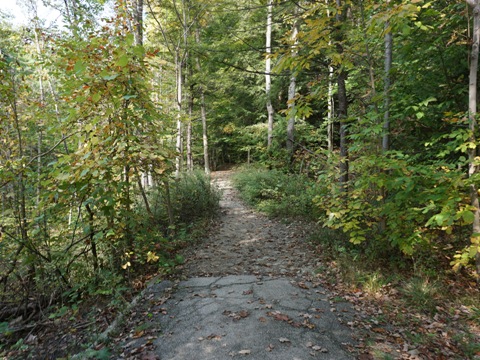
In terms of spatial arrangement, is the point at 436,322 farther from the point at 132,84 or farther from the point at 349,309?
the point at 132,84

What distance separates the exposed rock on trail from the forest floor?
0.01 meters

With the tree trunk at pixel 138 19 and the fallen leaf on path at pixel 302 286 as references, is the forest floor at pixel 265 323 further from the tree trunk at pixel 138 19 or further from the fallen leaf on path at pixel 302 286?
the tree trunk at pixel 138 19

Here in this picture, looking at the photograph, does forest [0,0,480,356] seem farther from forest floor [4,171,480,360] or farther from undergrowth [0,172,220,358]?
forest floor [4,171,480,360]

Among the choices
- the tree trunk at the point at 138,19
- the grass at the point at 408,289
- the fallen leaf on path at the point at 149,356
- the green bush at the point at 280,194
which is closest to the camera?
the fallen leaf on path at the point at 149,356

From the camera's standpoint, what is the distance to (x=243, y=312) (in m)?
3.73

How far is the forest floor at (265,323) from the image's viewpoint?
9.92ft

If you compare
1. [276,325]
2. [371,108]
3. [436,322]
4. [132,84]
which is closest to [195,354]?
[276,325]

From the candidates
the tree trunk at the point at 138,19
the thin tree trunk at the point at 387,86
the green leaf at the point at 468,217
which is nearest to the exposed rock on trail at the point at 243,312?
the green leaf at the point at 468,217

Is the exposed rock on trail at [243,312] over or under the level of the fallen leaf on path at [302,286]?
over

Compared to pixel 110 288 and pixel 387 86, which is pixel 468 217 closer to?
pixel 387 86

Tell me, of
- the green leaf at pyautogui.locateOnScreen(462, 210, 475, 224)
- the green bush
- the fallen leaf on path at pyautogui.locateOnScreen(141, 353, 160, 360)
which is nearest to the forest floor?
the fallen leaf on path at pyautogui.locateOnScreen(141, 353, 160, 360)

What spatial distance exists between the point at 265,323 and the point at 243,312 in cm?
39

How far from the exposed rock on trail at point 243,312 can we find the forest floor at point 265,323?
0.01 metres

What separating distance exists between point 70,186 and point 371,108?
4967mm
